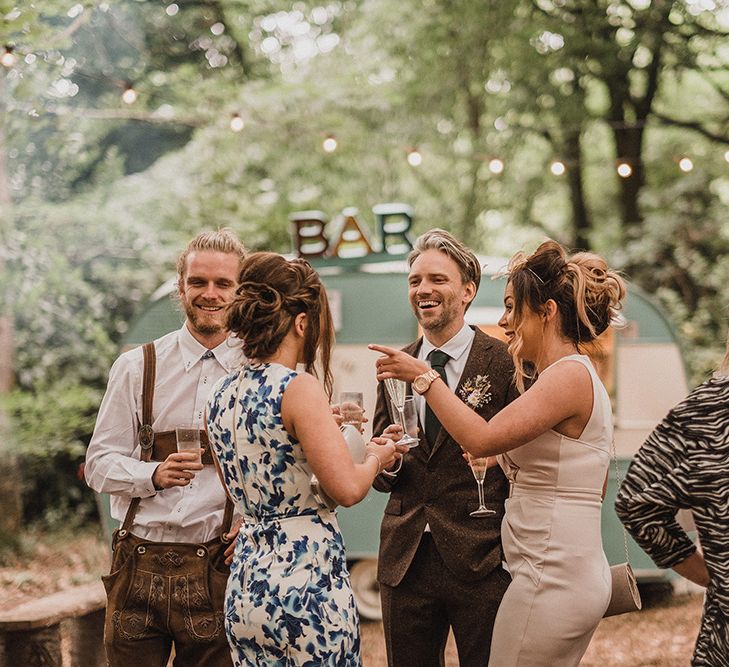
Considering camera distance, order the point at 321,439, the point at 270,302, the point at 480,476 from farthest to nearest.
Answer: the point at 480,476, the point at 270,302, the point at 321,439

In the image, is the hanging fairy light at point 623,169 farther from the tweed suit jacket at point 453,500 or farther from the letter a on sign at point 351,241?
the tweed suit jacket at point 453,500

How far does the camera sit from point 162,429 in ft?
10.5

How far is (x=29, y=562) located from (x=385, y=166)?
6843 mm

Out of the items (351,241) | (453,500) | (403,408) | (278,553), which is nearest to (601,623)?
(351,241)

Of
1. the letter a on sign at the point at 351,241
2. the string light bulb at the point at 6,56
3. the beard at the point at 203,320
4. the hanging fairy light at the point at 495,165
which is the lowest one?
the beard at the point at 203,320

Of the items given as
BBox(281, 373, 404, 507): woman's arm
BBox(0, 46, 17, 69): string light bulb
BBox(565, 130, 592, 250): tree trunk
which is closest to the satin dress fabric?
Result: BBox(281, 373, 404, 507): woman's arm

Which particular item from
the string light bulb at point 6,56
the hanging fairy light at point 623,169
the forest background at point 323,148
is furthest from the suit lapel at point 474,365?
the forest background at point 323,148

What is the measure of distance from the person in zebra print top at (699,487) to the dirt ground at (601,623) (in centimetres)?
438

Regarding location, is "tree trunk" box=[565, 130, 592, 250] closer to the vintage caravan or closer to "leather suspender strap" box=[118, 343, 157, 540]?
the vintage caravan

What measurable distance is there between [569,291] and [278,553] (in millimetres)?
1086

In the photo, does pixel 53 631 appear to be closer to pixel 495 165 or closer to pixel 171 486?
pixel 171 486

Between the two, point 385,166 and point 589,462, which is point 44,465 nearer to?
point 385,166

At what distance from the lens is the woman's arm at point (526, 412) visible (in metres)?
2.69

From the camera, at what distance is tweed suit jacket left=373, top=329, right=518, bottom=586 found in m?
3.28
